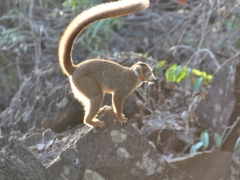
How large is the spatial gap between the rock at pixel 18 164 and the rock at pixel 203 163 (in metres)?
1.90

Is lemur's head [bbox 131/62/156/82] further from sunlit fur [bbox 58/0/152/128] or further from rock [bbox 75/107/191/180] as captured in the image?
rock [bbox 75/107/191/180]

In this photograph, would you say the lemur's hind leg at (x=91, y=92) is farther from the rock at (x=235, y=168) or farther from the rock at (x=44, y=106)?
the rock at (x=44, y=106)

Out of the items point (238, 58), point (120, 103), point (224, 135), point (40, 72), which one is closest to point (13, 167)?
point (120, 103)

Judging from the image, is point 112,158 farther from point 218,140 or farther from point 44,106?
point 44,106

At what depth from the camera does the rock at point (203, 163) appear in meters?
5.65

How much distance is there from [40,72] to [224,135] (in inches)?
127

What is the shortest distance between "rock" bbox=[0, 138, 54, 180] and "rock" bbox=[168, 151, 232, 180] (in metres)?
1.90

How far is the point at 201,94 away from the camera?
25.4ft

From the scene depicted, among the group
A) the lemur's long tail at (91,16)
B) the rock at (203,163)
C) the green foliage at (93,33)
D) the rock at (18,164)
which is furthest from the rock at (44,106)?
the rock at (18,164)

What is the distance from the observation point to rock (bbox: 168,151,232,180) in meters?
5.65

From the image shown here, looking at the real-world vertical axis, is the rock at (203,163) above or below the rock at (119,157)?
below

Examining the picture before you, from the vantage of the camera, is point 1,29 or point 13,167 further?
point 1,29

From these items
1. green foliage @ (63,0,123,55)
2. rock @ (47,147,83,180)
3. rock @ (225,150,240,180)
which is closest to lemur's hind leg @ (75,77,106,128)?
rock @ (47,147,83,180)

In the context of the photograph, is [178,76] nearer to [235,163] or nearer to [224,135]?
[224,135]
